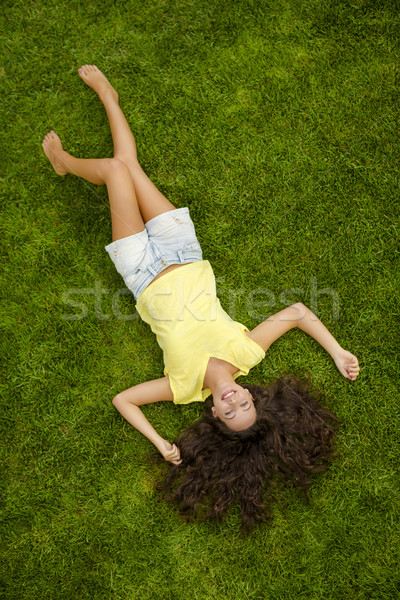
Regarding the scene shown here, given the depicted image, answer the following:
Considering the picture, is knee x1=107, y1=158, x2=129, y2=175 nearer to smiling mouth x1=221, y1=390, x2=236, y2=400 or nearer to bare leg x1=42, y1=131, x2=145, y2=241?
bare leg x1=42, y1=131, x2=145, y2=241

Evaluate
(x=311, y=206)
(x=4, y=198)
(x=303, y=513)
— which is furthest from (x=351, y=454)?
(x=4, y=198)

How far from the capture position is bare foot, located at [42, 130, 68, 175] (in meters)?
3.47

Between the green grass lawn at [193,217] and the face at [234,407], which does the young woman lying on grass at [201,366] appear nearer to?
the face at [234,407]

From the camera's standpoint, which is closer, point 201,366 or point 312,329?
point 201,366

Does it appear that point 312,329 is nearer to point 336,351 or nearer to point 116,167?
point 336,351

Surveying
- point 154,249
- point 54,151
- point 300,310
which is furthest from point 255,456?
point 54,151

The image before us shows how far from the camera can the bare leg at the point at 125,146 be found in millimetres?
3221

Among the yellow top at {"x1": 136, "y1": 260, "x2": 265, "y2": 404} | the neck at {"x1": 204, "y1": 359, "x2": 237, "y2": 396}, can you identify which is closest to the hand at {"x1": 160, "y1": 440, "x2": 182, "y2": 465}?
the yellow top at {"x1": 136, "y1": 260, "x2": 265, "y2": 404}

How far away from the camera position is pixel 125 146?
3385 mm

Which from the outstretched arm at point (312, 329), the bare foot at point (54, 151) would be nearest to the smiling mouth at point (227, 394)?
the outstretched arm at point (312, 329)

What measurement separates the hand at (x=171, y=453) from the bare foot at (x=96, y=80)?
111 inches

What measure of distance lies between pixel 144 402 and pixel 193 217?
156 cm

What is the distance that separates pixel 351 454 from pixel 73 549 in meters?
2.32

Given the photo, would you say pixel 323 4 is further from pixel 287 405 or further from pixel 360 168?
pixel 287 405
